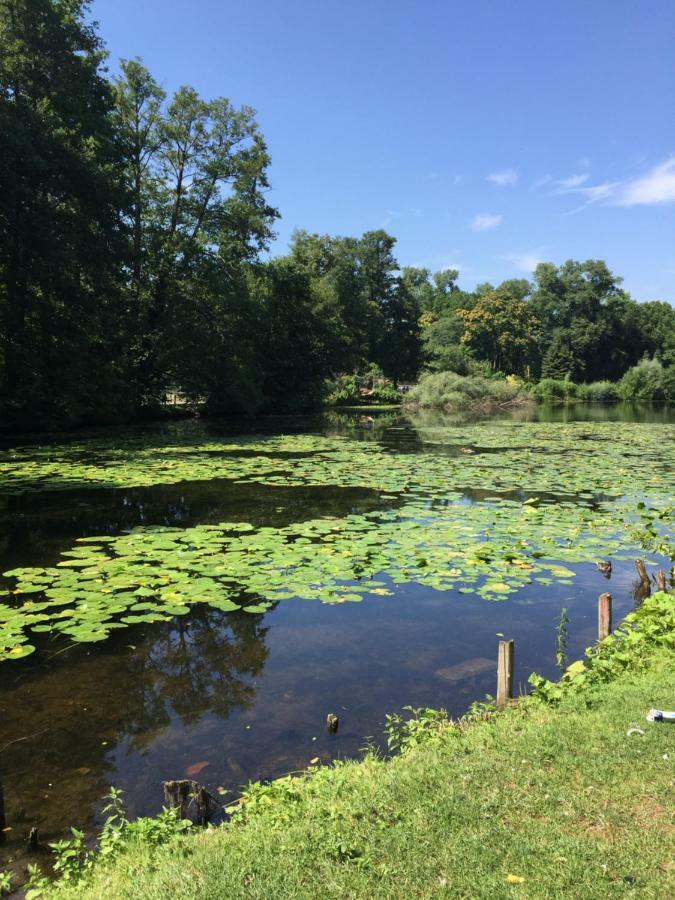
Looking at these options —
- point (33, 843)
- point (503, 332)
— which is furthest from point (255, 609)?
point (503, 332)

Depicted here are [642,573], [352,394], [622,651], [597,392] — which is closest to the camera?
[622,651]

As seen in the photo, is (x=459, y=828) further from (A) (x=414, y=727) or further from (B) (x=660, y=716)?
(B) (x=660, y=716)

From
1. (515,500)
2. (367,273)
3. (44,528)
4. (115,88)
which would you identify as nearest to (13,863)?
(44,528)

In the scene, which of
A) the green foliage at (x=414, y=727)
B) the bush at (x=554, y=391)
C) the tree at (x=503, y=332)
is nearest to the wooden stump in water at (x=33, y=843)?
the green foliage at (x=414, y=727)

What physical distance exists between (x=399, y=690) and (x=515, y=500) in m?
7.65

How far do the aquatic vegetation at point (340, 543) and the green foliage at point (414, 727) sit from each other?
7.25 feet

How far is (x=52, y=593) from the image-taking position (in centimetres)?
653

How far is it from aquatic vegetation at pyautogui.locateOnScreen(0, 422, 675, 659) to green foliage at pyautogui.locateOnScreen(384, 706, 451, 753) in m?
2.21

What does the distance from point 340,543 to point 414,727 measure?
4.46 metres

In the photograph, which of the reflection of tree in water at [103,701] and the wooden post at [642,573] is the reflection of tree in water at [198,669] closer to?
the reflection of tree in water at [103,701]

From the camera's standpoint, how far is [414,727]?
4.17 meters

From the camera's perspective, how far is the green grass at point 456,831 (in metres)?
2.54

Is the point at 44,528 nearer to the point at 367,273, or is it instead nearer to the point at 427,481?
the point at 427,481

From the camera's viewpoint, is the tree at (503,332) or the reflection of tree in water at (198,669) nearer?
the reflection of tree in water at (198,669)
